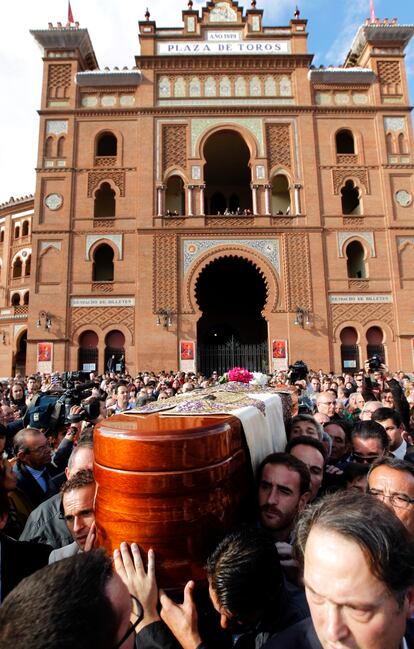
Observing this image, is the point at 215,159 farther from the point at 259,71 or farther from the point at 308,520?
the point at 308,520

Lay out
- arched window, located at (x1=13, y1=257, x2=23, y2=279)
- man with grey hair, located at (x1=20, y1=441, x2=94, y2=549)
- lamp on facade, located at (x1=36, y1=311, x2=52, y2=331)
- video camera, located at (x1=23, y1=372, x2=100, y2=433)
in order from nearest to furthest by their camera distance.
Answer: man with grey hair, located at (x1=20, y1=441, x2=94, y2=549)
video camera, located at (x1=23, y1=372, x2=100, y2=433)
lamp on facade, located at (x1=36, y1=311, x2=52, y2=331)
arched window, located at (x1=13, y1=257, x2=23, y2=279)

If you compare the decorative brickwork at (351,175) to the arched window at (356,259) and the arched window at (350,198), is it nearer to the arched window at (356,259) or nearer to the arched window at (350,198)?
the arched window at (350,198)

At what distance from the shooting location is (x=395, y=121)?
19281 millimetres

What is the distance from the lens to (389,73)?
19656 millimetres

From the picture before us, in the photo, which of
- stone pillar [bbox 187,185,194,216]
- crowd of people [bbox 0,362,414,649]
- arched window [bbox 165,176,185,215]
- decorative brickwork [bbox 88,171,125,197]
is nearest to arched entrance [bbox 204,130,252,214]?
stone pillar [bbox 187,185,194,216]

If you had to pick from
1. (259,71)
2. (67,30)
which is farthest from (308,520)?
(67,30)

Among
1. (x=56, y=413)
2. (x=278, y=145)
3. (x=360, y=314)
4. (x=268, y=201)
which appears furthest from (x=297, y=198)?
(x=56, y=413)

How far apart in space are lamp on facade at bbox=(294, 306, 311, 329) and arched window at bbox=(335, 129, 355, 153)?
8.97 meters

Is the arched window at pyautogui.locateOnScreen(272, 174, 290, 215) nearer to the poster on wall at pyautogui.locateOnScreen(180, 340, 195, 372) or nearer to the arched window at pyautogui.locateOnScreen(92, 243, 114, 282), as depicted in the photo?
the arched window at pyautogui.locateOnScreen(92, 243, 114, 282)

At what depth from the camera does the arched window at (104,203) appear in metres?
19.9

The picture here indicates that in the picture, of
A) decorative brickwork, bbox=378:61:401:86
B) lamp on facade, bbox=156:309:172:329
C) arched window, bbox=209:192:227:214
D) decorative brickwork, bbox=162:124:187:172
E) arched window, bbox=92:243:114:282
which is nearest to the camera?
lamp on facade, bbox=156:309:172:329

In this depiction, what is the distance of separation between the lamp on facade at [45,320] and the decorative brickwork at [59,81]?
1016cm

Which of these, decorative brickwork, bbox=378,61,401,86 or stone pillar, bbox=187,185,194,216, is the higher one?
decorative brickwork, bbox=378,61,401,86

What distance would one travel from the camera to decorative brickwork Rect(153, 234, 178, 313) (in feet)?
57.1
